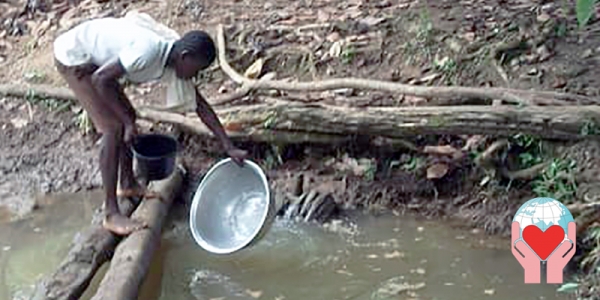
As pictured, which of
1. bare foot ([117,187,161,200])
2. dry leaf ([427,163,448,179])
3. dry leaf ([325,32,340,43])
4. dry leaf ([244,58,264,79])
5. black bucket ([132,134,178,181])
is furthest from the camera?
dry leaf ([325,32,340,43])

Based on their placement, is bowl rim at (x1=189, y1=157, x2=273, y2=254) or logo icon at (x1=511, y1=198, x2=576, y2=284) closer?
logo icon at (x1=511, y1=198, x2=576, y2=284)

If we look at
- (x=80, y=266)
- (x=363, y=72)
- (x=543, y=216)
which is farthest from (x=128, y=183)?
(x=543, y=216)

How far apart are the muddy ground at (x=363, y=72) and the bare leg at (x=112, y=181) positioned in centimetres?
94

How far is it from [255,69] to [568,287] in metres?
2.44

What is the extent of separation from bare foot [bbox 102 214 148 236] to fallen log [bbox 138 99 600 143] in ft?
3.18

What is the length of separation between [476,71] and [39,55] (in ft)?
8.68

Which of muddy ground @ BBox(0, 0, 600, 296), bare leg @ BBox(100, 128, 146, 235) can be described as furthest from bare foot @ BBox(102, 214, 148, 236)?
muddy ground @ BBox(0, 0, 600, 296)

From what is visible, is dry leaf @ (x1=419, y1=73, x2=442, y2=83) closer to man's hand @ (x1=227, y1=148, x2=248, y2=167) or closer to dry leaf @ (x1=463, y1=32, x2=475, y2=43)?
dry leaf @ (x1=463, y1=32, x2=475, y2=43)

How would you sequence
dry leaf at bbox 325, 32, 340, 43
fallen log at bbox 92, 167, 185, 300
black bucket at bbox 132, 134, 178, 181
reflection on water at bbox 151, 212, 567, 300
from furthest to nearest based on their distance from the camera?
dry leaf at bbox 325, 32, 340, 43 → black bucket at bbox 132, 134, 178, 181 → reflection on water at bbox 151, 212, 567, 300 → fallen log at bbox 92, 167, 185, 300

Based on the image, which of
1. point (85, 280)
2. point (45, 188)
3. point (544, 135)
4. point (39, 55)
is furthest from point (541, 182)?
point (39, 55)

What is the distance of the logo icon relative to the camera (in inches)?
147

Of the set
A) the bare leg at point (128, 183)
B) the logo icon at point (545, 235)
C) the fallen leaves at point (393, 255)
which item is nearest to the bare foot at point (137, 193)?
the bare leg at point (128, 183)

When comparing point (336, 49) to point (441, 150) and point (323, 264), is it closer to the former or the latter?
point (441, 150)

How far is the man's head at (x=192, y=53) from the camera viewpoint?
4.54 m
